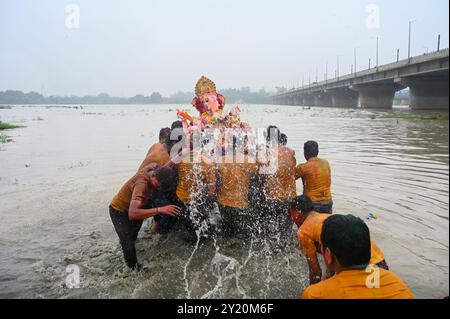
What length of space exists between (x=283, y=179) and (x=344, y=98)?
71.6 m

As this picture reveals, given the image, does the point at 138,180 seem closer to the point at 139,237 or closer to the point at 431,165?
the point at 139,237

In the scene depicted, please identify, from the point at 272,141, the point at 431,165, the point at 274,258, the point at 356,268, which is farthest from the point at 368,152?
the point at 356,268

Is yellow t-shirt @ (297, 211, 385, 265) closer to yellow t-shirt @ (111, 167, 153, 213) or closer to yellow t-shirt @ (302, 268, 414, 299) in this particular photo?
yellow t-shirt @ (302, 268, 414, 299)

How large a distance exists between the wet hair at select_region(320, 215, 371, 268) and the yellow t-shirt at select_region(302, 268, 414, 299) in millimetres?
85

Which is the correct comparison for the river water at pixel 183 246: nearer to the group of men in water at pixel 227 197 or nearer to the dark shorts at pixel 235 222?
the dark shorts at pixel 235 222

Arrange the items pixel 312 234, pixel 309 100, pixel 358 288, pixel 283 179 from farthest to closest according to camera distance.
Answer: pixel 309 100, pixel 283 179, pixel 312 234, pixel 358 288

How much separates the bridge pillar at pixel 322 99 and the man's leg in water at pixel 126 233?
78651 mm

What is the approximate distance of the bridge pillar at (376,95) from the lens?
174 ft

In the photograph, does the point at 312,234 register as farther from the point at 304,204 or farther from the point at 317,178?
the point at 317,178

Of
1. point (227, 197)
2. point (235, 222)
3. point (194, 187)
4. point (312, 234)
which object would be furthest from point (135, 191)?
point (312, 234)

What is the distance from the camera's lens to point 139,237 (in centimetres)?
673

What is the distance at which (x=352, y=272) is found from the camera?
2.78 meters

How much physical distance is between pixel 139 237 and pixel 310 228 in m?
3.90
